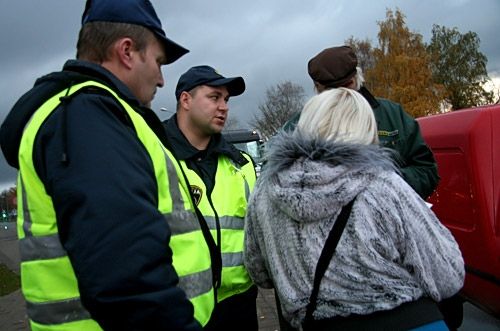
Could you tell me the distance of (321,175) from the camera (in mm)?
2012

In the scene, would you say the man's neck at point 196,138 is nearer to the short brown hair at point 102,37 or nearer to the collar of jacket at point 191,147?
the collar of jacket at point 191,147

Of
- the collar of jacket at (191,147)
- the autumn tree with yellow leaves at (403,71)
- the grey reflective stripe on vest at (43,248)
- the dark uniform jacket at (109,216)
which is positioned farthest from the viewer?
the autumn tree with yellow leaves at (403,71)

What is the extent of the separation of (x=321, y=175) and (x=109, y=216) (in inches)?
34.7

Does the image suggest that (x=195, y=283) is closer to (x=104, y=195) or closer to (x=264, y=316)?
(x=104, y=195)

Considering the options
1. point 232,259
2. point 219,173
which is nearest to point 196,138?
point 219,173

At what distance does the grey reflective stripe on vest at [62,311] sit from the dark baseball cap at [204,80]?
1.99 metres

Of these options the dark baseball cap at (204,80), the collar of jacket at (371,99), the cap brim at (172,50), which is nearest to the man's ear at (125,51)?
the cap brim at (172,50)

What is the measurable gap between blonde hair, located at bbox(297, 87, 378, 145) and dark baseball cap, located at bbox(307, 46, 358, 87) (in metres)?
0.89

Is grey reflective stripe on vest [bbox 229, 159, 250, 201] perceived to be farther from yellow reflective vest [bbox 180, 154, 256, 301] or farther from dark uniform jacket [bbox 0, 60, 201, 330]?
dark uniform jacket [bbox 0, 60, 201, 330]

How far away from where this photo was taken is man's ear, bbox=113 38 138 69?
1782 mm

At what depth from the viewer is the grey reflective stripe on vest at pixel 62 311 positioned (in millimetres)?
1529

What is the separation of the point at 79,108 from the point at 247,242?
114 cm

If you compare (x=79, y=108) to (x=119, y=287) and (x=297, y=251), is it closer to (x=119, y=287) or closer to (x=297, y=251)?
(x=119, y=287)

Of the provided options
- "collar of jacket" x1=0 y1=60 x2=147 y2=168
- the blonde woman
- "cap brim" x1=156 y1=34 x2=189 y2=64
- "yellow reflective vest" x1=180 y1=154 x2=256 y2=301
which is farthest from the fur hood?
"yellow reflective vest" x1=180 y1=154 x2=256 y2=301
